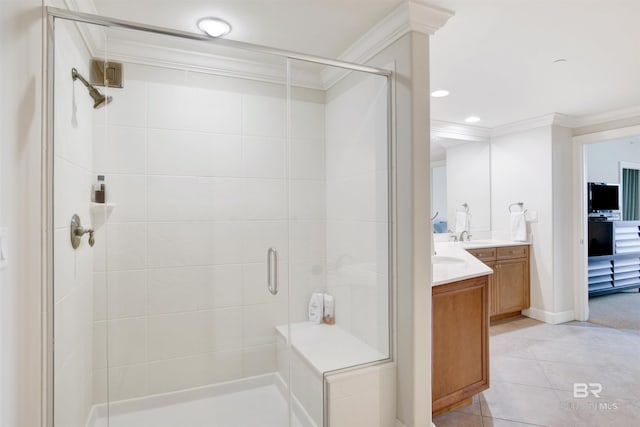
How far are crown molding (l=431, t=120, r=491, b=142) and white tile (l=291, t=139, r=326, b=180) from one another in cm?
224

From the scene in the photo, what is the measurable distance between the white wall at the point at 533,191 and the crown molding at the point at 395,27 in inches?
113

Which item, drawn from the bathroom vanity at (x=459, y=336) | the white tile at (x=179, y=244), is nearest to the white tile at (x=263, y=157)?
the white tile at (x=179, y=244)

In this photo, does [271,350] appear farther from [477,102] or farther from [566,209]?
[566,209]

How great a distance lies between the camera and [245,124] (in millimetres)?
2219

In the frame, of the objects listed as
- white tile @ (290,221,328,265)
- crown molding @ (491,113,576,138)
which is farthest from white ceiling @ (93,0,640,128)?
white tile @ (290,221,328,265)

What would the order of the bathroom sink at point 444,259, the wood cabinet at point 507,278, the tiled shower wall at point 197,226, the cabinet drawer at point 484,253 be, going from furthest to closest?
the wood cabinet at point 507,278, the cabinet drawer at point 484,253, the bathroom sink at point 444,259, the tiled shower wall at point 197,226

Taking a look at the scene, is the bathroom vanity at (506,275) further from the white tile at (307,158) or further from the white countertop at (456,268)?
the white tile at (307,158)

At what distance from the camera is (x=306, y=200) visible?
2.23 meters

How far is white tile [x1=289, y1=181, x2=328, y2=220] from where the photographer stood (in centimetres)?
223

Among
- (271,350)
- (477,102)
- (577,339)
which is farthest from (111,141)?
(577,339)

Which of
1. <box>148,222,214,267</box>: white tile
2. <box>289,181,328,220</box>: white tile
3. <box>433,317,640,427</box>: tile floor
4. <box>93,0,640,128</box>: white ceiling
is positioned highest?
<box>93,0,640,128</box>: white ceiling

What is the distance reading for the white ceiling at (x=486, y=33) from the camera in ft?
5.81

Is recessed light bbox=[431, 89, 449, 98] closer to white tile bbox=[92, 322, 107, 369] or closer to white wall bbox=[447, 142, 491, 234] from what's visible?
white wall bbox=[447, 142, 491, 234]

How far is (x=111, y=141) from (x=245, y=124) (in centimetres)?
78
